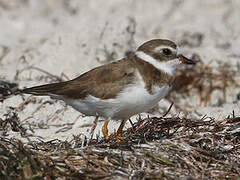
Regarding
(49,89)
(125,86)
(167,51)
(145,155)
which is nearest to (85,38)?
(49,89)

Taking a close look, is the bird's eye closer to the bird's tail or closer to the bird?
the bird

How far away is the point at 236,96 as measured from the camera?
627 centimetres

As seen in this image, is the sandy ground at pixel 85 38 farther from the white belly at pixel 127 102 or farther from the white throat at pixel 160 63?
the white throat at pixel 160 63

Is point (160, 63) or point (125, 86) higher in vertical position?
point (160, 63)

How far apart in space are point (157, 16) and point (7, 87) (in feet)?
12.7

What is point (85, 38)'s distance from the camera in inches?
261

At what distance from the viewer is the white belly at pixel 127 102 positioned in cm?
366

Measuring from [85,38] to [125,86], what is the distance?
3030mm

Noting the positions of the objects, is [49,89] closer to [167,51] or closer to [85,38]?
[167,51]

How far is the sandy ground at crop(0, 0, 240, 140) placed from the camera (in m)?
5.04

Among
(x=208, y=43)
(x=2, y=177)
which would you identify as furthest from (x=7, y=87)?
(x=208, y=43)

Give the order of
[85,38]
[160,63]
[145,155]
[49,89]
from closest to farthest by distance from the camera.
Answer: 1. [145,155]
2. [160,63]
3. [49,89]
4. [85,38]

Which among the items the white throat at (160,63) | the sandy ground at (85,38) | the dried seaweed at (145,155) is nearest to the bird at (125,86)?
the white throat at (160,63)

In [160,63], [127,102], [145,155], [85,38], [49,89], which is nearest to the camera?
[145,155]
